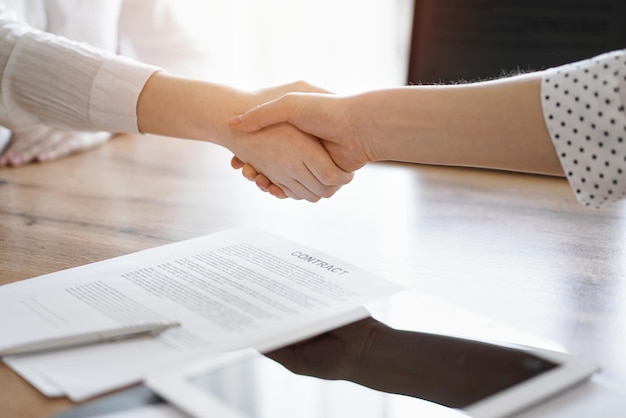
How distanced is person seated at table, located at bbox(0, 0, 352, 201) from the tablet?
0.46 metres

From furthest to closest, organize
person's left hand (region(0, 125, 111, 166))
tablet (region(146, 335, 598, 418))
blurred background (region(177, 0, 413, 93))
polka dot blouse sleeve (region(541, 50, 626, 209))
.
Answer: blurred background (region(177, 0, 413, 93)) → person's left hand (region(0, 125, 111, 166)) → polka dot blouse sleeve (region(541, 50, 626, 209)) → tablet (region(146, 335, 598, 418))

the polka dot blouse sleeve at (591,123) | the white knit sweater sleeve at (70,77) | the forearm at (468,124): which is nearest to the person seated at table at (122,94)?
the white knit sweater sleeve at (70,77)

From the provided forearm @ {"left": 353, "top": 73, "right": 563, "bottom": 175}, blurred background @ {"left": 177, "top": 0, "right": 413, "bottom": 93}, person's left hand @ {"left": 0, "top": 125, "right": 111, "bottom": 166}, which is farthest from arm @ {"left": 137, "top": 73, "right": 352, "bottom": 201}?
blurred background @ {"left": 177, "top": 0, "right": 413, "bottom": 93}

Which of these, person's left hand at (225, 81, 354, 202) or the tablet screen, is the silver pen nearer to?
the tablet screen

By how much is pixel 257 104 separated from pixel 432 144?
305mm

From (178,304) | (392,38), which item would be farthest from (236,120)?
(392,38)

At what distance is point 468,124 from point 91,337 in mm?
446

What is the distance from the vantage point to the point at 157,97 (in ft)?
3.54

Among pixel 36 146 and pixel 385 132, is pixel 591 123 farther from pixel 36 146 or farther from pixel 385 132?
pixel 36 146

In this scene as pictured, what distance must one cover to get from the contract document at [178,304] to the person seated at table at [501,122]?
0.17 meters

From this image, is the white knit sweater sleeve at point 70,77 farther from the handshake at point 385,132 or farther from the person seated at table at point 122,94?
the handshake at point 385,132

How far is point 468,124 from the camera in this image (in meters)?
0.81

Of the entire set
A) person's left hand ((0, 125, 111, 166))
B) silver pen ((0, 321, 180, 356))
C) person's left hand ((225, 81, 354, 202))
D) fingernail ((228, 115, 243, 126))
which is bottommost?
person's left hand ((0, 125, 111, 166))

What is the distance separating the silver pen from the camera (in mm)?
626
